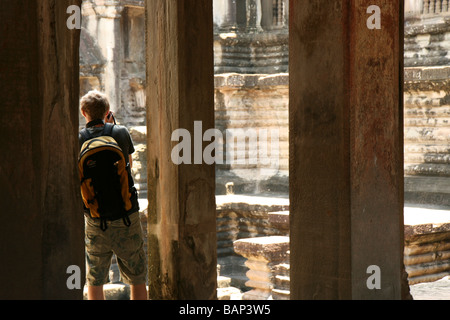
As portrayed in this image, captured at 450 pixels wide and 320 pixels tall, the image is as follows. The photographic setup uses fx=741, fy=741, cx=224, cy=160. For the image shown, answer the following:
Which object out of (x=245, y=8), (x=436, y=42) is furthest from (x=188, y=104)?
(x=245, y=8)

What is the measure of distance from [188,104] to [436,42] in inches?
292

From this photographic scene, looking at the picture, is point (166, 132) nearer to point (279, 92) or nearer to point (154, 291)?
point (154, 291)

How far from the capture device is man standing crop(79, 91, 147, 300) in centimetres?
380

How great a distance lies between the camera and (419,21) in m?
10.3

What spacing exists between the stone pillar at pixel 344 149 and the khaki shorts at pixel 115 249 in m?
0.99

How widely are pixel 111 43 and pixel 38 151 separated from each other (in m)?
11.0

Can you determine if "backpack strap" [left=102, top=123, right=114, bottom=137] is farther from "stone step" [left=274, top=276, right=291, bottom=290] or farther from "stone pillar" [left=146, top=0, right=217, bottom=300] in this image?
"stone step" [left=274, top=276, right=291, bottom=290]

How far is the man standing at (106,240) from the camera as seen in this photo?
3.80 meters

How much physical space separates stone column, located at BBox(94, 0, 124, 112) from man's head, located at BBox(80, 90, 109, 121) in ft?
30.7

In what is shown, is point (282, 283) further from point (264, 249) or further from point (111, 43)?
point (111, 43)

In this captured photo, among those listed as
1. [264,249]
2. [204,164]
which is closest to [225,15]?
[264,249]

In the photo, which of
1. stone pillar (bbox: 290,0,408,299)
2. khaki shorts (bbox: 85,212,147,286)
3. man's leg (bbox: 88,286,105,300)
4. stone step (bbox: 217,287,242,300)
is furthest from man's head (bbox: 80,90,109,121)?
stone step (bbox: 217,287,242,300)

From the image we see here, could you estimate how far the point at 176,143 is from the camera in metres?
3.47

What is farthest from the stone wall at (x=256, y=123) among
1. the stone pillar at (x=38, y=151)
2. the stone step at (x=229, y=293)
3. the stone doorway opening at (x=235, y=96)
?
the stone pillar at (x=38, y=151)
